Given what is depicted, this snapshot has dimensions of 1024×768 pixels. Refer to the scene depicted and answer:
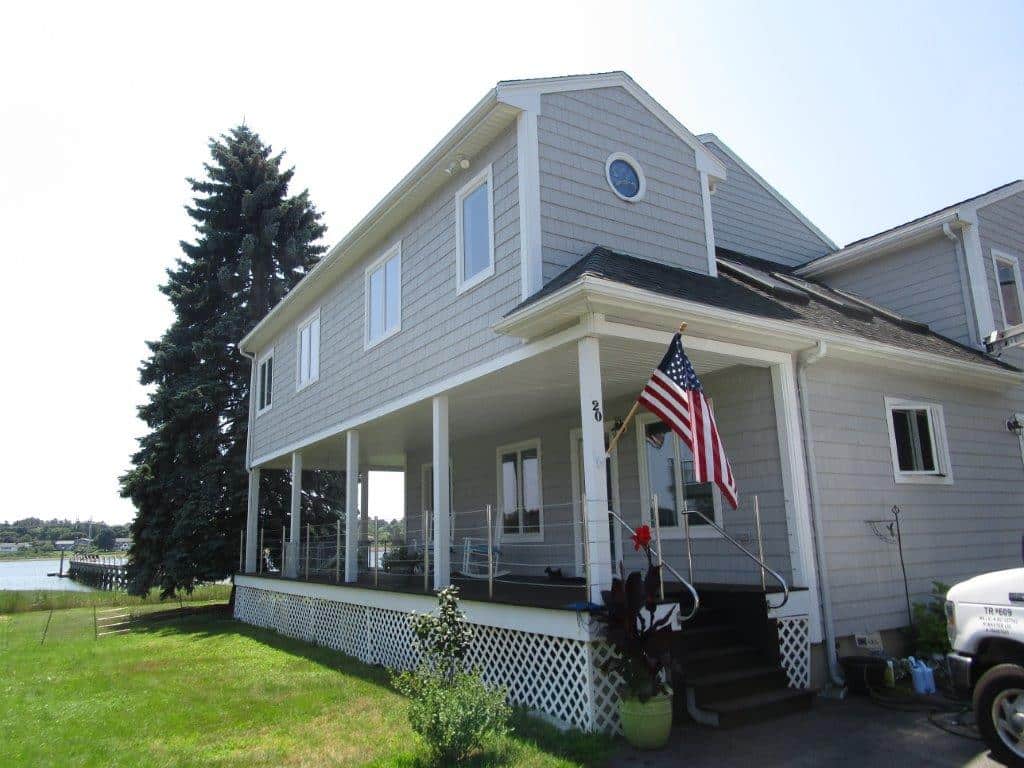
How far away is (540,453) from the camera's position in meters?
11.6

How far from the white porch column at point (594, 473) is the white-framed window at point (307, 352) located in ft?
28.9

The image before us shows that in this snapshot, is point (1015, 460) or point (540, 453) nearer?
point (1015, 460)

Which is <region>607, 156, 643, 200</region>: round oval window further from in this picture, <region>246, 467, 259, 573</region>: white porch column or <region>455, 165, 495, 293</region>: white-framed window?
<region>246, 467, 259, 573</region>: white porch column

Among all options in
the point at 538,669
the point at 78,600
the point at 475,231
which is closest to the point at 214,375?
the point at 78,600

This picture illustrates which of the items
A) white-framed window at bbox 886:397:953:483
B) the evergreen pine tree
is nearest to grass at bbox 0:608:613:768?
white-framed window at bbox 886:397:953:483

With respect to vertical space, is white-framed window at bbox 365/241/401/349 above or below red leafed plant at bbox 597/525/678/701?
above

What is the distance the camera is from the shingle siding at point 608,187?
26.2ft

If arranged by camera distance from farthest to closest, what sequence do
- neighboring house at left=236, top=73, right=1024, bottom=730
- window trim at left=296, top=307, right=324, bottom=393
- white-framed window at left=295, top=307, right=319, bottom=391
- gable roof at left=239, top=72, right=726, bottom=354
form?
white-framed window at left=295, top=307, right=319, bottom=391 < window trim at left=296, top=307, right=324, bottom=393 < gable roof at left=239, top=72, right=726, bottom=354 < neighboring house at left=236, top=73, right=1024, bottom=730

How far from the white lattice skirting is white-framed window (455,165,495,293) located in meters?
4.07

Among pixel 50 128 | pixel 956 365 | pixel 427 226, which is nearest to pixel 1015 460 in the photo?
pixel 956 365

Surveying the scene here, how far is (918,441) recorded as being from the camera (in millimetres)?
9305

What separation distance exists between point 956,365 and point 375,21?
8183 millimetres

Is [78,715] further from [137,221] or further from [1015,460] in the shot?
[1015,460]

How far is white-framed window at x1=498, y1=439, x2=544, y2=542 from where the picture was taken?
11.7 m
